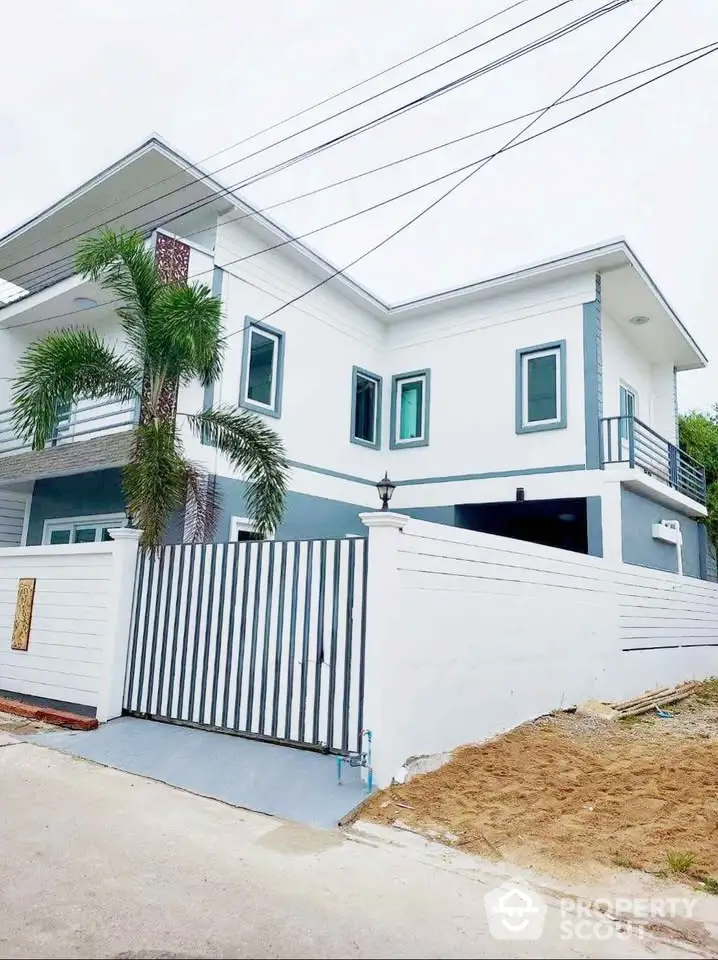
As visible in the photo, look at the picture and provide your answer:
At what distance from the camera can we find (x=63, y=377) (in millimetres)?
8078

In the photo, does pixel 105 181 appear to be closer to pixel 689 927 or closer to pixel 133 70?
pixel 133 70

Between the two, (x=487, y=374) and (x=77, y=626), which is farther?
(x=487, y=374)

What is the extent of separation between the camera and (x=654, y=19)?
7.21 m

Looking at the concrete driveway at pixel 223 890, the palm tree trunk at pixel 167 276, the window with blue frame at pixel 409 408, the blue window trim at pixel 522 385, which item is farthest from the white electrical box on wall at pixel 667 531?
the concrete driveway at pixel 223 890

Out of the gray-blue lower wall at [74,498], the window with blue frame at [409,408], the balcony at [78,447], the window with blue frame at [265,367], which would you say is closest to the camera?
the balcony at [78,447]

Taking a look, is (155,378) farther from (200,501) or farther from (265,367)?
(265,367)

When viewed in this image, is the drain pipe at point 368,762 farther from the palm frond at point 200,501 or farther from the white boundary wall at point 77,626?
the palm frond at point 200,501

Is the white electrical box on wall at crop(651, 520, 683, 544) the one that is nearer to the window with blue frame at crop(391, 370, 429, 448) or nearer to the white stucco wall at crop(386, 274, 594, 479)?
the white stucco wall at crop(386, 274, 594, 479)

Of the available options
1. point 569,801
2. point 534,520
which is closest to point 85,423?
point 534,520

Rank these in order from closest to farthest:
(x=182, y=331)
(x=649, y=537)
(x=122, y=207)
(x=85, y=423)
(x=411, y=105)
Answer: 1. (x=182, y=331)
2. (x=411, y=105)
3. (x=85, y=423)
4. (x=122, y=207)
5. (x=649, y=537)

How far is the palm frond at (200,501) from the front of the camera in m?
8.17

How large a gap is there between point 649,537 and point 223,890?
1052 cm

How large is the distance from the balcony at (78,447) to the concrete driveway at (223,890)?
548cm

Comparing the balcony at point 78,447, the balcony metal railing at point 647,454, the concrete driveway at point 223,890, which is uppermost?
the balcony metal railing at point 647,454
